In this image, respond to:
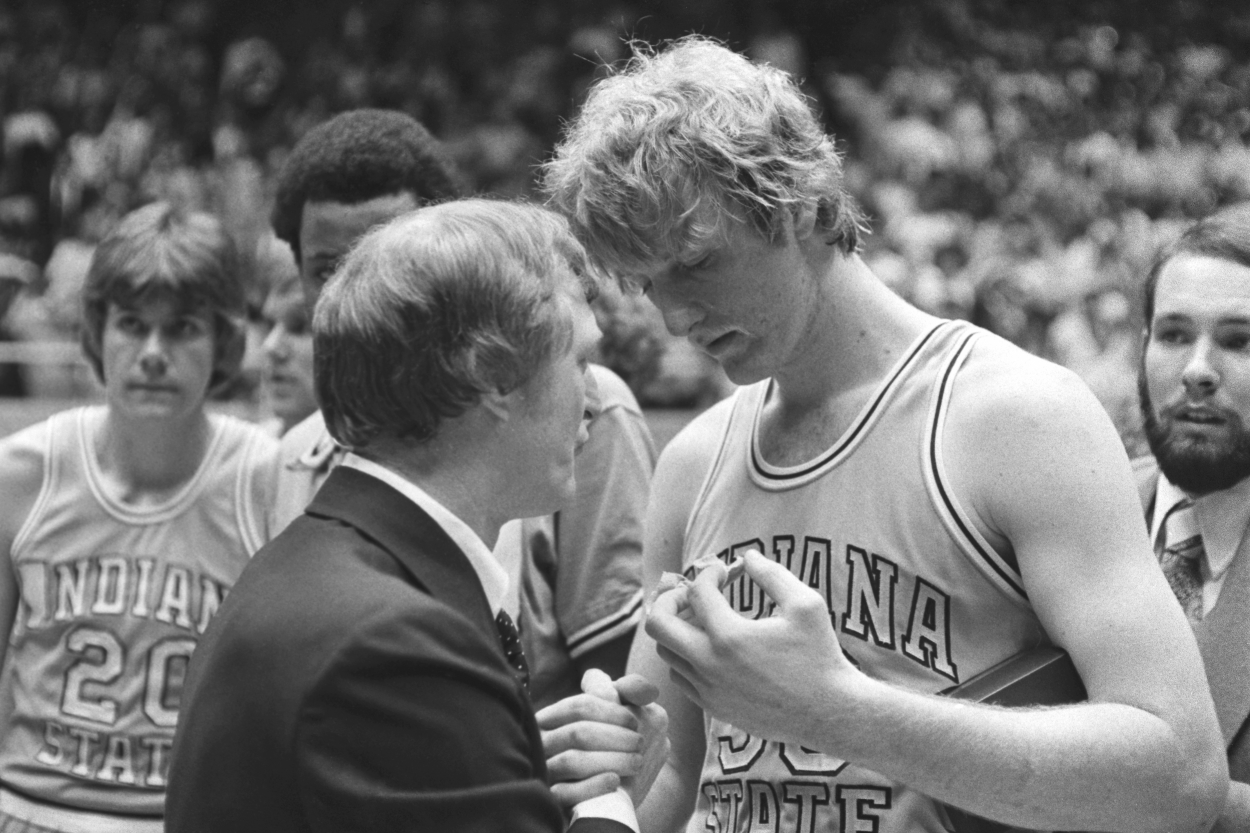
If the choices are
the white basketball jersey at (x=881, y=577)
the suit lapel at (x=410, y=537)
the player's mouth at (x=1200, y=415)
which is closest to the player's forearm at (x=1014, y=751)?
the white basketball jersey at (x=881, y=577)

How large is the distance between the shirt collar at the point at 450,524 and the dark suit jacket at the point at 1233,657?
3.72 ft

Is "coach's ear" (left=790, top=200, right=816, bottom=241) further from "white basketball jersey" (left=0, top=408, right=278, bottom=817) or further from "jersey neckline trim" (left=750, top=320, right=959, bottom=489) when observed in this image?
"white basketball jersey" (left=0, top=408, right=278, bottom=817)

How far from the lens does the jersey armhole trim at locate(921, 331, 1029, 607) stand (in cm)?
202

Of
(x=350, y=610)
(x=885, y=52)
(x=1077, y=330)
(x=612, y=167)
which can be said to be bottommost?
(x=1077, y=330)

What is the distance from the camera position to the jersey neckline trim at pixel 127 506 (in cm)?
311

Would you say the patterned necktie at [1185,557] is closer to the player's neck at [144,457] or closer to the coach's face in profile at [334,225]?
the coach's face in profile at [334,225]

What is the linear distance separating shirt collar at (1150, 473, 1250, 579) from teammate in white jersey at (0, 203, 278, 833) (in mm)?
1813

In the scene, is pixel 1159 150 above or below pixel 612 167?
below

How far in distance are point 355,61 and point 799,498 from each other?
13034 mm

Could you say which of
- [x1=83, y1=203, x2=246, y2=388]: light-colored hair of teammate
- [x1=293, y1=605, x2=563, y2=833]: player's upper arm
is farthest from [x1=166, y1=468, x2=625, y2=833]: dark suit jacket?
[x1=83, y1=203, x2=246, y2=388]: light-colored hair of teammate

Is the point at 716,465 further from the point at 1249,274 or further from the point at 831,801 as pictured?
the point at 1249,274

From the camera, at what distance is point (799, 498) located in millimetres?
2238

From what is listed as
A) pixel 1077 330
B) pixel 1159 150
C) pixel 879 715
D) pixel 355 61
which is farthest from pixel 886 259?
pixel 879 715

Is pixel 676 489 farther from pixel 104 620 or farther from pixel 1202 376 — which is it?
pixel 104 620
